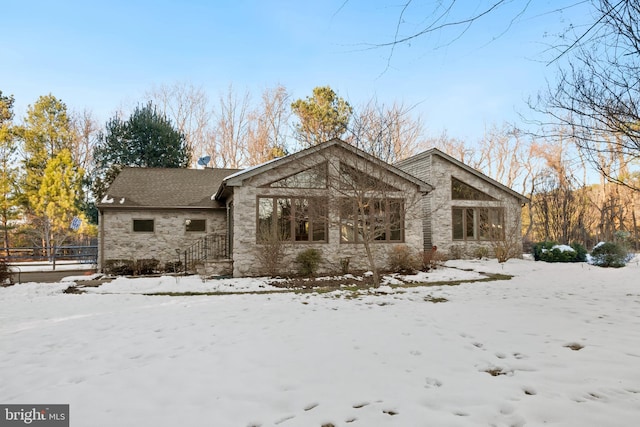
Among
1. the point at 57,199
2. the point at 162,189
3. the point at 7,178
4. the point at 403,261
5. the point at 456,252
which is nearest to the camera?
the point at 403,261

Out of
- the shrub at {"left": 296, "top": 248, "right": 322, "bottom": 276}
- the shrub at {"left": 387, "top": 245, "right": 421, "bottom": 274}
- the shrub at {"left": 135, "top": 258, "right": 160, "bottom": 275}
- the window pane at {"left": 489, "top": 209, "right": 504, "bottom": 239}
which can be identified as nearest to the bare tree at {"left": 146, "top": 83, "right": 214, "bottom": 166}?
the shrub at {"left": 135, "top": 258, "right": 160, "bottom": 275}

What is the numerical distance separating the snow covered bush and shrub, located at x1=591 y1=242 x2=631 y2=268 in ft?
3.81

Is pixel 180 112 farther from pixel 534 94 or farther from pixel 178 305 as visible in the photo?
pixel 534 94

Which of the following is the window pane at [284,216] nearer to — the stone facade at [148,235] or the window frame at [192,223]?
the stone facade at [148,235]

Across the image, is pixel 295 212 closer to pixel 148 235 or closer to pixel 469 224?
pixel 148 235

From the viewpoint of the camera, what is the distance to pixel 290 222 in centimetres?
1194

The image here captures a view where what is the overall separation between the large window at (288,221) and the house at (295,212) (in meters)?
0.04

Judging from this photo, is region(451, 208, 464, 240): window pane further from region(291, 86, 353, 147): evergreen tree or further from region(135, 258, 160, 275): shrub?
region(135, 258, 160, 275): shrub

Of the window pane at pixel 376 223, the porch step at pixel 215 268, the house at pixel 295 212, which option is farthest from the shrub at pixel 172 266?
the window pane at pixel 376 223

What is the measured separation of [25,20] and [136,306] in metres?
6.55

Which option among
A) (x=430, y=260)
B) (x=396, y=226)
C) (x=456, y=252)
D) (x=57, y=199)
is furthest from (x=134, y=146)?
(x=456, y=252)

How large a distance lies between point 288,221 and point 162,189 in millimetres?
6987

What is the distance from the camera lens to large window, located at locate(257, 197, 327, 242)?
1163cm

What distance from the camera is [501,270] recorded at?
488 inches
